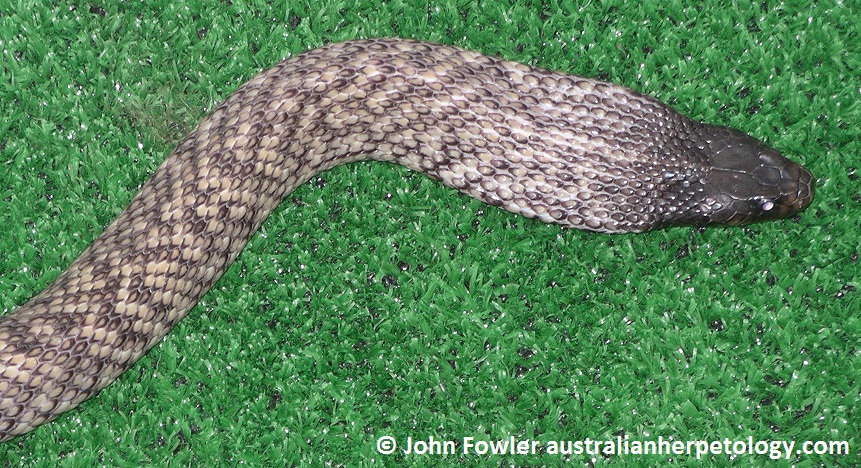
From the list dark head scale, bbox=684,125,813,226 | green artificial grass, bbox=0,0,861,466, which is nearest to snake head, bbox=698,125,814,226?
dark head scale, bbox=684,125,813,226

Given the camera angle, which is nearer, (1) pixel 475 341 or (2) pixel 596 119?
(2) pixel 596 119

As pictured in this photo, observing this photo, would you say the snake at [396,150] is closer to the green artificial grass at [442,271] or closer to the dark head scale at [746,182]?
the dark head scale at [746,182]

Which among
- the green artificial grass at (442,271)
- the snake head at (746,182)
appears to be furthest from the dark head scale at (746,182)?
the green artificial grass at (442,271)

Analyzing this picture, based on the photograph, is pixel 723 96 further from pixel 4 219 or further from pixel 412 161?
pixel 4 219

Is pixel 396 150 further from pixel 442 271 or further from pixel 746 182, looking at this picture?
pixel 746 182

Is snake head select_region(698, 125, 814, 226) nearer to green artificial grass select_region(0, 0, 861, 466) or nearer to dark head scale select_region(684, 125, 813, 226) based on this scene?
dark head scale select_region(684, 125, 813, 226)

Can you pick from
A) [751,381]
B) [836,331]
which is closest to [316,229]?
[751,381]
